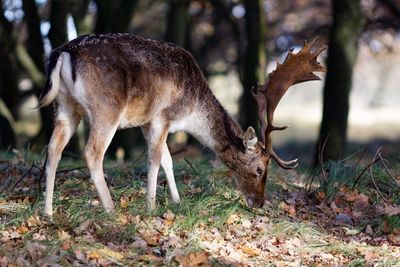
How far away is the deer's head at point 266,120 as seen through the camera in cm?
745

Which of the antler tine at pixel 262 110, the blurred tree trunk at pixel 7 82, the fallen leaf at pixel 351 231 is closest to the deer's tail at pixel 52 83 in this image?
the antler tine at pixel 262 110

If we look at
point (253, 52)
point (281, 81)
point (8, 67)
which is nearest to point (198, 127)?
point (281, 81)

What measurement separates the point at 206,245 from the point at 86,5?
8274 millimetres

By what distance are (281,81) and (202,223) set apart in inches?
72.8

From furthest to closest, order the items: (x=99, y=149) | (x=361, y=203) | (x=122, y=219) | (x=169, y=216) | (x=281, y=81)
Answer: (x=361, y=203)
(x=281, y=81)
(x=169, y=216)
(x=99, y=149)
(x=122, y=219)

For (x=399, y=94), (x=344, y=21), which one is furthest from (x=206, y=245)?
(x=399, y=94)

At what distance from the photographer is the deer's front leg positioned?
282 inches

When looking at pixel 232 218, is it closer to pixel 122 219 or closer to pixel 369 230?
pixel 122 219

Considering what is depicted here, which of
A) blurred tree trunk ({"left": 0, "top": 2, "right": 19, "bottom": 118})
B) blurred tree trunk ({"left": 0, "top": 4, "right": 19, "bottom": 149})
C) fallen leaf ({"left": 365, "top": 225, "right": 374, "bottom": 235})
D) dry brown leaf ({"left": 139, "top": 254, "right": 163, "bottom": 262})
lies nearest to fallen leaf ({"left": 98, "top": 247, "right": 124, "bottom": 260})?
dry brown leaf ({"left": 139, "top": 254, "right": 163, "bottom": 262})

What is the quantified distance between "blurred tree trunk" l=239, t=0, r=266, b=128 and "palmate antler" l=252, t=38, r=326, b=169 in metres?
6.02

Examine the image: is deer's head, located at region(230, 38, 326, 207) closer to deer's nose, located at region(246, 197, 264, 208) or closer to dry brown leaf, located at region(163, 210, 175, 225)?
deer's nose, located at region(246, 197, 264, 208)

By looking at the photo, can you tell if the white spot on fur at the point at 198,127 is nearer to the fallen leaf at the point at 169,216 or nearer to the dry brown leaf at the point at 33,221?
the fallen leaf at the point at 169,216

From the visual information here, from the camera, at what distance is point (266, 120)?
24.6 ft

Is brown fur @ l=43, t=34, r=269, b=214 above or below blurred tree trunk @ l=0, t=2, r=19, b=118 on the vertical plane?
above
